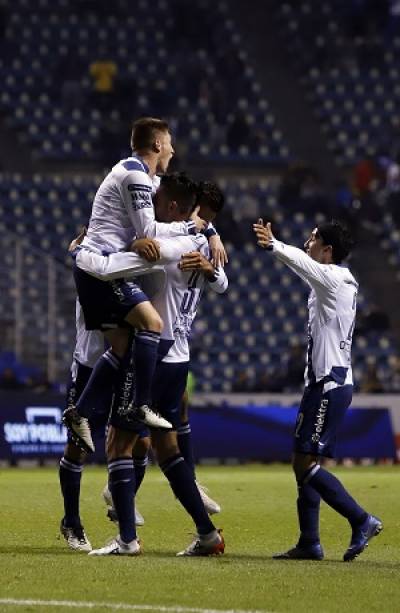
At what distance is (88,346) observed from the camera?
10.7 metres

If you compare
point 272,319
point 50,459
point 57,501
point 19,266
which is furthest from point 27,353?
point 57,501

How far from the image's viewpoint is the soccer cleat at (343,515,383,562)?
9.51 metres

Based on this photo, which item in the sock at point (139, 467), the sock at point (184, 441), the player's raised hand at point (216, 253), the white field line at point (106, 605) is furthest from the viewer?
the sock at point (184, 441)

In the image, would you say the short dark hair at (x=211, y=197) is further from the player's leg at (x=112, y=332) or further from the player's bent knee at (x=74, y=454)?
the player's bent knee at (x=74, y=454)

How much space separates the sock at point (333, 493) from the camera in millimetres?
9656

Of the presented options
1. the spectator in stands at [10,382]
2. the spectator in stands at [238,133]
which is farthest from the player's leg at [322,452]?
the spectator in stands at [238,133]

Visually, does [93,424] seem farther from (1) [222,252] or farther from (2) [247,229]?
(2) [247,229]

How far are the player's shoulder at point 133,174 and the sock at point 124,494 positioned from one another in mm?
1716

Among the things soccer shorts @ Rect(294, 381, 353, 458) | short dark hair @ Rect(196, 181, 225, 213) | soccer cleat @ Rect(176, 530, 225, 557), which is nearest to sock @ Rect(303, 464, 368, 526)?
soccer shorts @ Rect(294, 381, 353, 458)

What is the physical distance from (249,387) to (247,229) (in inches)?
201

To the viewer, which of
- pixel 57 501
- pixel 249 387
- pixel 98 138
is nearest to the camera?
pixel 57 501

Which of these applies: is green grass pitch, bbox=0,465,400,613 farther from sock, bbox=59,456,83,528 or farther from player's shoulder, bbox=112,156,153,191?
player's shoulder, bbox=112,156,153,191

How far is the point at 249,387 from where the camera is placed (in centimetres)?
2764

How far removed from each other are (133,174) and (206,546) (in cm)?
239
